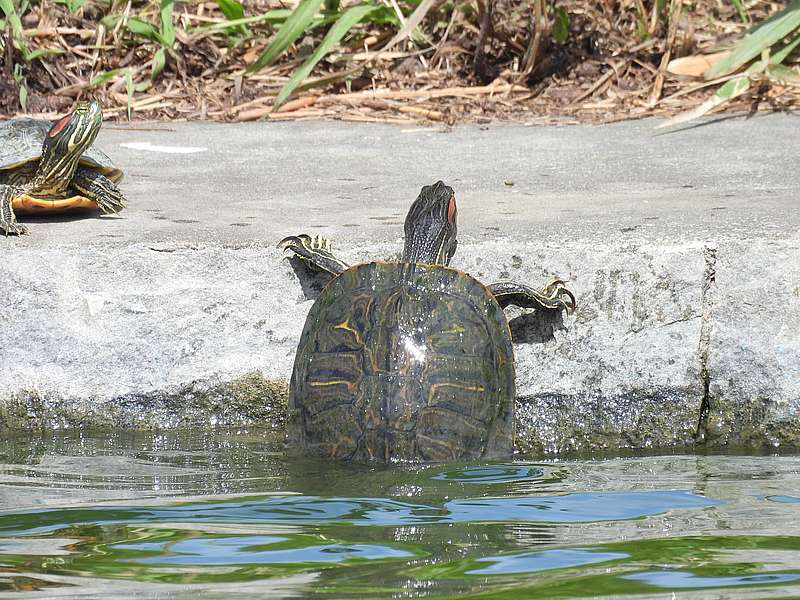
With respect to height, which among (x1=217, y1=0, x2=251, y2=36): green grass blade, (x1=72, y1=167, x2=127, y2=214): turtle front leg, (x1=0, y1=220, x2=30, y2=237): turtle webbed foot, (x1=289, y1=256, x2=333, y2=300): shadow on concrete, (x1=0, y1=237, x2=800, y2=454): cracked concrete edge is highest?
(x1=217, y1=0, x2=251, y2=36): green grass blade

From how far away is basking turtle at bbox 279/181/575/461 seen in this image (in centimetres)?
296

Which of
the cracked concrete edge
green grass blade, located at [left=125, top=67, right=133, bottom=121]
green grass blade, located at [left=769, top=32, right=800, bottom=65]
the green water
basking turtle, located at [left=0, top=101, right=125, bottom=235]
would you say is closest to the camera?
the green water

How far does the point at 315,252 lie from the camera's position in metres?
3.34

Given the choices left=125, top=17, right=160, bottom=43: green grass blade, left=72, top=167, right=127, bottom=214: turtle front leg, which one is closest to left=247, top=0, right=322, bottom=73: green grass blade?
left=125, top=17, right=160, bottom=43: green grass blade

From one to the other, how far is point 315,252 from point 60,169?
46.1 inches

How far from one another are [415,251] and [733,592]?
5.83ft

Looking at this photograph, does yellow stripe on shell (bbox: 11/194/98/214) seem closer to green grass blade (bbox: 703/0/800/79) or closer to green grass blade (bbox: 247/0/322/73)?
green grass blade (bbox: 247/0/322/73)

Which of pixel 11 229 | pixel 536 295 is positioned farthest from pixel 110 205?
pixel 536 295

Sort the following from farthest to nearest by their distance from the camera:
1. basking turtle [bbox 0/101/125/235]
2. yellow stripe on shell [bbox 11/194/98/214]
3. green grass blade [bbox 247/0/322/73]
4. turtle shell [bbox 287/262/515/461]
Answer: green grass blade [bbox 247/0/322/73] → basking turtle [bbox 0/101/125/235] → yellow stripe on shell [bbox 11/194/98/214] → turtle shell [bbox 287/262/515/461]

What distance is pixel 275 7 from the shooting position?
303 inches

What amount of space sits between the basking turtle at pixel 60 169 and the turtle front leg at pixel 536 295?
152 centimetres

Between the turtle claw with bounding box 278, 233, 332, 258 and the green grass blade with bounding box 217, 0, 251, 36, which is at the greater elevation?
the green grass blade with bounding box 217, 0, 251, 36

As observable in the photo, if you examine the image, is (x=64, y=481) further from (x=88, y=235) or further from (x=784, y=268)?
(x=784, y=268)

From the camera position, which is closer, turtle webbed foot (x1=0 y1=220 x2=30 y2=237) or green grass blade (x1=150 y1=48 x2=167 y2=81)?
turtle webbed foot (x1=0 y1=220 x2=30 y2=237)
